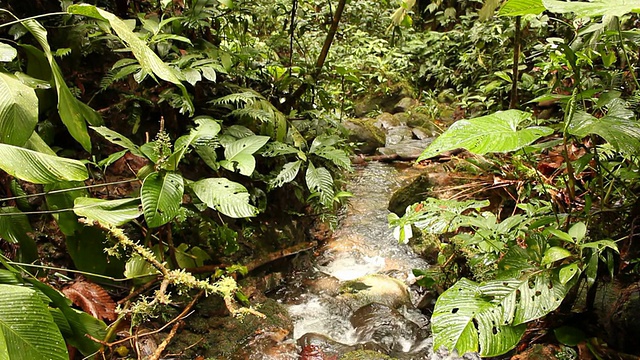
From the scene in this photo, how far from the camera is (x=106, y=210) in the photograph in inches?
50.6

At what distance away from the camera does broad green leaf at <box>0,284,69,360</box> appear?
0.75m

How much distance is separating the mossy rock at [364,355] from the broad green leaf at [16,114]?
188cm

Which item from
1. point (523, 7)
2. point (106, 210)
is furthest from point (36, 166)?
point (523, 7)

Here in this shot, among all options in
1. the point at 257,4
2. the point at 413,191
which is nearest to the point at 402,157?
the point at 413,191

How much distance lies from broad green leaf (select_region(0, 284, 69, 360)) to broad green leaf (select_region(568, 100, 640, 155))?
5.21 feet

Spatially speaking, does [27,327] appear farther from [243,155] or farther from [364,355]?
[364,355]

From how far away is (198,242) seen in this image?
230 centimetres

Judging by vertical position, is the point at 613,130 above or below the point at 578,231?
above

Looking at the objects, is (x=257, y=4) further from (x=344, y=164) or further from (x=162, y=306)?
(x=162, y=306)

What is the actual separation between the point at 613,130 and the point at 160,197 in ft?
5.35

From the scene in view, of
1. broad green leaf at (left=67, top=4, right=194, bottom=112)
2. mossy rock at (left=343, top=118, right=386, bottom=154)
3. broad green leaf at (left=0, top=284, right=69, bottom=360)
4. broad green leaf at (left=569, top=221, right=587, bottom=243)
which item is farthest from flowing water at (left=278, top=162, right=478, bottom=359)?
mossy rock at (left=343, top=118, right=386, bottom=154)

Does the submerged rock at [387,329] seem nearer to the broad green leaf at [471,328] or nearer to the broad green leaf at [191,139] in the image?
the broad green leaf at [471,328]

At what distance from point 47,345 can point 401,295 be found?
94.0 inches

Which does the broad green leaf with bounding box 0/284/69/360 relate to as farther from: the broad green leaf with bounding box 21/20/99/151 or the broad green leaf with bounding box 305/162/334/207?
the broad green leaf with bounding box 305/162/334/207
